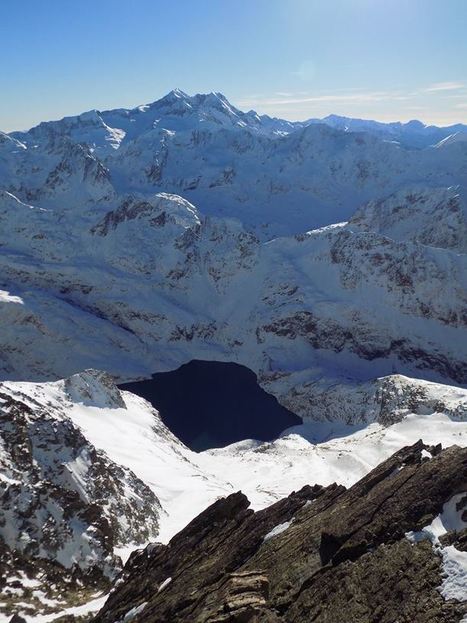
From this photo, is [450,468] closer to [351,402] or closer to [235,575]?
[235,575]

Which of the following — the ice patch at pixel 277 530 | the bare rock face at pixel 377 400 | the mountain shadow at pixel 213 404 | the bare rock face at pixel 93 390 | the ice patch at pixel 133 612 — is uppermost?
the ice patch at pixel 277 530

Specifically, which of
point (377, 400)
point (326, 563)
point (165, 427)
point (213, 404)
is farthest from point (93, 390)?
point (326, 563)

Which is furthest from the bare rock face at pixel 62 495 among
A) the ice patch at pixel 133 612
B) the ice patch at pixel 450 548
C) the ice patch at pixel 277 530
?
the ice patch at pixel 450 548

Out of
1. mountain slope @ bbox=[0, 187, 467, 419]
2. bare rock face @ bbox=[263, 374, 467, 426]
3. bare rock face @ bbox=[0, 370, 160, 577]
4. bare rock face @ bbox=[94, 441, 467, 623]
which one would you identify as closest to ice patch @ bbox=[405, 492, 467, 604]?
bare rock face @ bbox=[94, 441, 467, 623]

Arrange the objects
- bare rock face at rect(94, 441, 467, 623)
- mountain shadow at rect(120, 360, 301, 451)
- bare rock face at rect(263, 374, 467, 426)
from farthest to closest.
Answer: mountain shadow at rect(120, 360, 301, 451) → bare rock face at rect(263, 374, 467, 426) → bare rock face at rect(94, 441, 467, 623)

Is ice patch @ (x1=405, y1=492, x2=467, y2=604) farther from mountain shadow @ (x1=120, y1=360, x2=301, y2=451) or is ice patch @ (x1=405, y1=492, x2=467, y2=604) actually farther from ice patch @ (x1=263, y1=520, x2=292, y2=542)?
mountain shadow @ (x1=120, y1=360, x2=301, y2=451)

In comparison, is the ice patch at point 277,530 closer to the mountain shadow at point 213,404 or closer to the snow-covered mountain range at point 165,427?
the snow-covered mountain range at point 165,427
